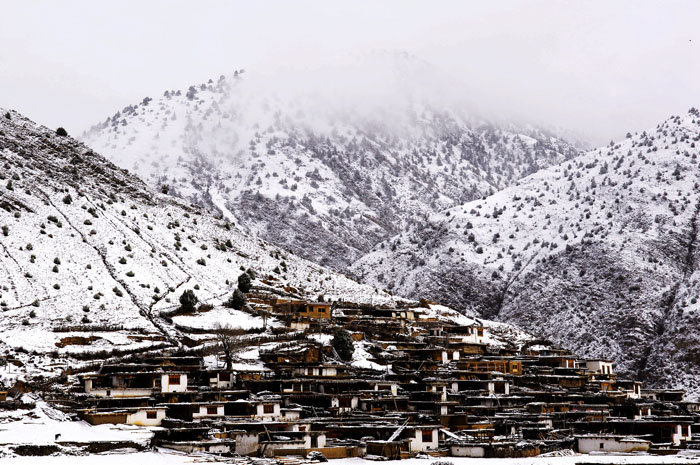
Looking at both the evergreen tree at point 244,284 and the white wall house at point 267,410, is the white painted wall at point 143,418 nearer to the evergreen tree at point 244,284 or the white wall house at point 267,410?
the white wall house at point 267,410

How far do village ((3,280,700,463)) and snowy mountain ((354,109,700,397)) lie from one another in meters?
32.1

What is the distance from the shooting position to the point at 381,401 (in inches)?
3255

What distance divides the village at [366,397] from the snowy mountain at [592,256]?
32137mm

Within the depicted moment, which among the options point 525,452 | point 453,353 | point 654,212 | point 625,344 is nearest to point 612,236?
point 654,212

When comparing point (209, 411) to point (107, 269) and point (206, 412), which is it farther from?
point (107, 269)

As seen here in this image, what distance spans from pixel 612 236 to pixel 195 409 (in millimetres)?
99482

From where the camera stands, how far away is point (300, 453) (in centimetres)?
6600

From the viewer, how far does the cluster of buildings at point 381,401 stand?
232 feet

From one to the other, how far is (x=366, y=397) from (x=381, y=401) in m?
1.51

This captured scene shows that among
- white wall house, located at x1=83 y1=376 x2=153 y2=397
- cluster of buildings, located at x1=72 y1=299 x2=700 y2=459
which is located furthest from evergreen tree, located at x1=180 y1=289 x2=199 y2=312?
white wall house, located at x1=83 y1=376 x2=153 y2=397

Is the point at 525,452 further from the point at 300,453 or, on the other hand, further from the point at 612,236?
the point at 612,236

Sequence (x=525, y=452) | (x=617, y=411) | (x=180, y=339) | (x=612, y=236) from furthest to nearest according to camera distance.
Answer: (x=612, y=236)
(x=180, y=339)
(x=617, y=411)
(x=525, y=452)

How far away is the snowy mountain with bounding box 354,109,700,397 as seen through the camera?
14225 cm

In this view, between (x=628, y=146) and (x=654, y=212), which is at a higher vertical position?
(x=628, y=146)
